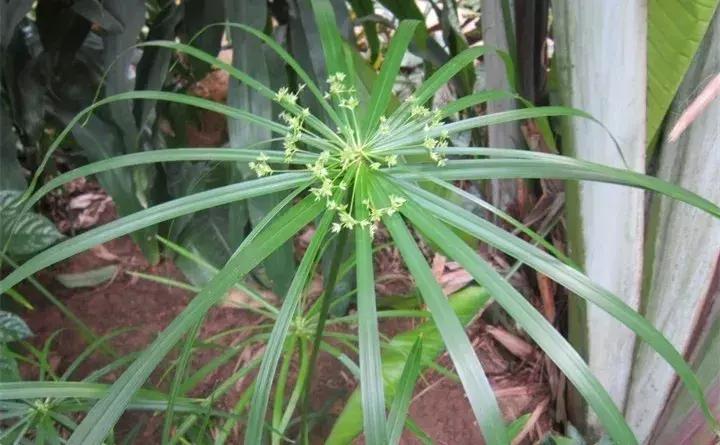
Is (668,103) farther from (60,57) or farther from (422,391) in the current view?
(60,57)

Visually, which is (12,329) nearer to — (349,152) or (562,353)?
(349,152)

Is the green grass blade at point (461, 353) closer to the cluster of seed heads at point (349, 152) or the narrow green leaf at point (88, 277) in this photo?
the cluster of seed heads at point (349, 152)

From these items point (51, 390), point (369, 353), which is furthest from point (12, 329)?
point (369, 353)

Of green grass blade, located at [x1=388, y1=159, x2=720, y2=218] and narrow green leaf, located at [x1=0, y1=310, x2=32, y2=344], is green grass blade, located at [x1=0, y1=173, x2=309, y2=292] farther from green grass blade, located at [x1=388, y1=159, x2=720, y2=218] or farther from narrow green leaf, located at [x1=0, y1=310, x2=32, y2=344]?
narrow green leaf, located at [x1=0, y1=310, x2=32, y2=344]

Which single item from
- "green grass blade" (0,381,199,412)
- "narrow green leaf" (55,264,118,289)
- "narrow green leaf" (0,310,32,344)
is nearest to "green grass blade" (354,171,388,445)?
"green grass blade" (0,381,199,412)

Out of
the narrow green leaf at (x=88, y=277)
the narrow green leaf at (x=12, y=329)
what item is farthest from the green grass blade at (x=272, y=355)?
the narrow green leaf at (x=88, y=277)

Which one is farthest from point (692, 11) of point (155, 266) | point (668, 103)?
point (155, 266)

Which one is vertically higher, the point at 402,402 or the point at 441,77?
the point at 441,77
